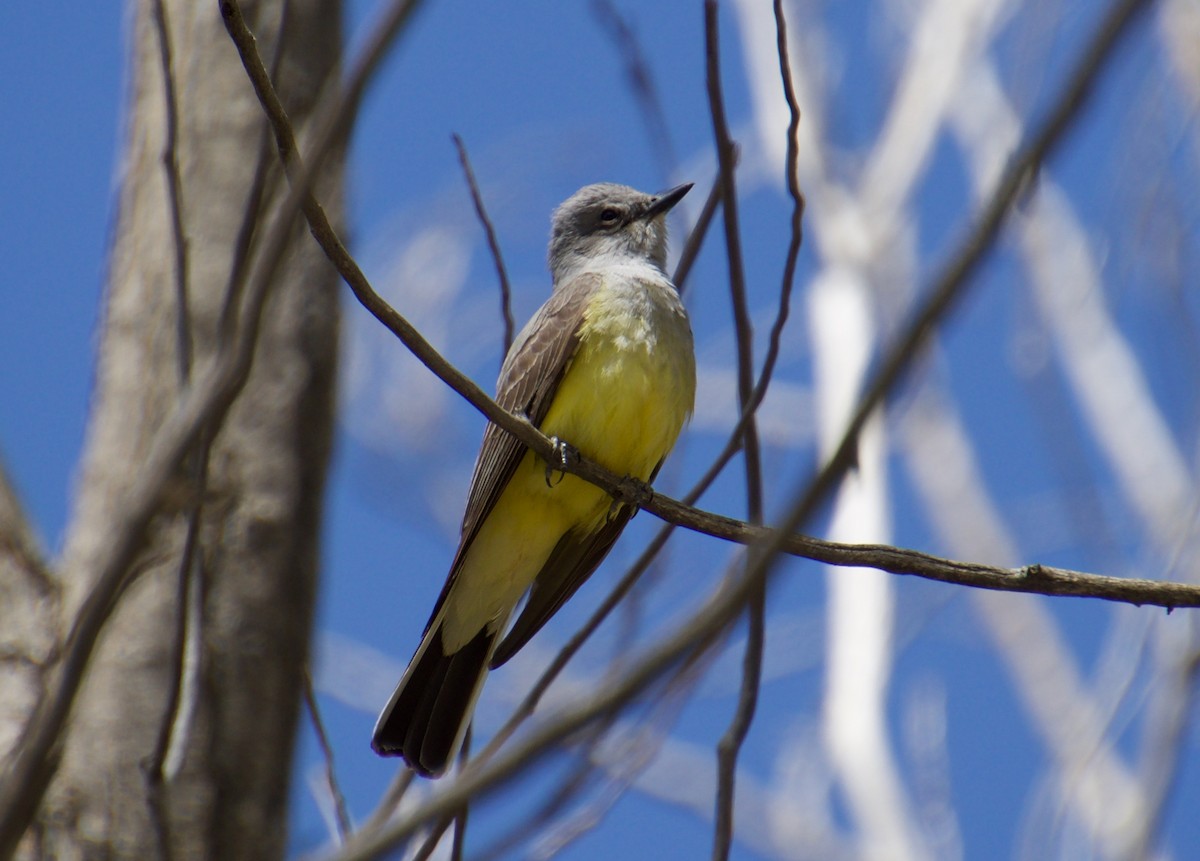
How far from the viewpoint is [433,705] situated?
510 centimetres

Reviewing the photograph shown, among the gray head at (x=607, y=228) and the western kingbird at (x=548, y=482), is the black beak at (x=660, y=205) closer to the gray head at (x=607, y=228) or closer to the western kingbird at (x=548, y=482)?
the gray head at (x=607, y=228)

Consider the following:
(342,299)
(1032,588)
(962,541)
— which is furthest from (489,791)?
(962,541)

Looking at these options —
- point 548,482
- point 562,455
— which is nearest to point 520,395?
point 548,482

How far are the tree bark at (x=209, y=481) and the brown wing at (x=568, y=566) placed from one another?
3.06 ft

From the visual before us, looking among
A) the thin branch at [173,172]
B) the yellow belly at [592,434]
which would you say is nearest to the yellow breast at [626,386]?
the yellow belly at [592,434]

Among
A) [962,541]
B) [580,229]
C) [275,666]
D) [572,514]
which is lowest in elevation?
[275,666]

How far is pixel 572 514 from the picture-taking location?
18.2 ft

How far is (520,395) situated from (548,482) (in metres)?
0.36

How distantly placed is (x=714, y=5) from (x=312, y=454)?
253cm

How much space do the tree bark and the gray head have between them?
1555 millimetres

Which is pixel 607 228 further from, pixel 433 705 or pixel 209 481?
pixel 209 481

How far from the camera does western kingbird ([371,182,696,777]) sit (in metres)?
5.19

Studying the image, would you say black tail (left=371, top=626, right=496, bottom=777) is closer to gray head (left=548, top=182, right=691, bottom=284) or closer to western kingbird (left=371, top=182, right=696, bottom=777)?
western kingbird (left=371, top=182, right=696, bottom=777)

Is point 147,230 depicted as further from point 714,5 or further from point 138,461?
point 714,5
